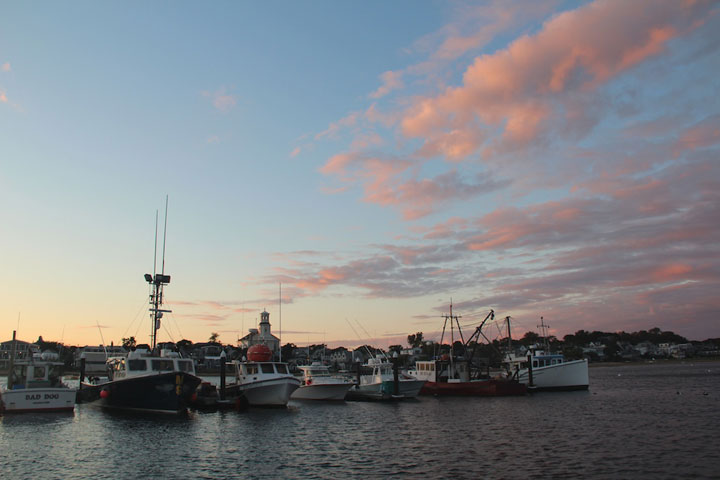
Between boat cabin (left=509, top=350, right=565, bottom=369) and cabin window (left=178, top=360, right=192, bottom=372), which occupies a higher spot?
cabin window (left=178, top=360, right=192, bottom=372)

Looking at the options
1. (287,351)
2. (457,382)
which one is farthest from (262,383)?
(287,351)

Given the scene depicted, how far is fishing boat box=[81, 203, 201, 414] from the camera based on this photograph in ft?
135

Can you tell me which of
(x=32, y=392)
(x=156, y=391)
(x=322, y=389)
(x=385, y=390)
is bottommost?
(x=385, y=390)

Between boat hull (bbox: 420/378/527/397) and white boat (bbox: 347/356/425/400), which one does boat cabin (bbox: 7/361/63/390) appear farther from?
boat hull (bbox: 420/378/527/397)

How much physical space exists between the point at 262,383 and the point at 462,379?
2849 cm

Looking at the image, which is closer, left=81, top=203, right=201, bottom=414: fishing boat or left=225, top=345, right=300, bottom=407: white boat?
left=81, top=203, right=201, bottom=414: fishing boat

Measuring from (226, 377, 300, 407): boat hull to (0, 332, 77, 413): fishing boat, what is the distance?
45.1 ft

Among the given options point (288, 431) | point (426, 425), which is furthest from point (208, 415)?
point (426, 425)

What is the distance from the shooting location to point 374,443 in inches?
1213

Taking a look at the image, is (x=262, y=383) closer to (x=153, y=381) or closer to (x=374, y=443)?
(x=153, y=381)

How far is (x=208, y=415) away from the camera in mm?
45000

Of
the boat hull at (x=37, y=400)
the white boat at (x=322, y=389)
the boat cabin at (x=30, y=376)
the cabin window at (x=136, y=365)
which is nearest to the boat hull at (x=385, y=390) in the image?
the white boat at (x=322, y=389)

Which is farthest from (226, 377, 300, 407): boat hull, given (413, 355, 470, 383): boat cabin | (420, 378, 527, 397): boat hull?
(413, 355, 470, 383): boat cabin

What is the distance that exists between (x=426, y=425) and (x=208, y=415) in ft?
61.0
